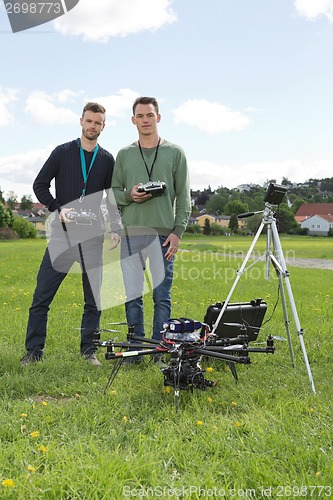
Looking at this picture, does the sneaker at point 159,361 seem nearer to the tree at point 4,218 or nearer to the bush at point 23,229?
the bush at point 23,229

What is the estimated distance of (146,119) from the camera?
5059mm

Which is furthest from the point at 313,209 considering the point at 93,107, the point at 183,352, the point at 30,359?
the point at 183,352

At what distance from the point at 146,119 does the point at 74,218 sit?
1.30m

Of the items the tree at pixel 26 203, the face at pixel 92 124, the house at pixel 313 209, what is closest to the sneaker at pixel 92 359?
the face at pixel 92 124

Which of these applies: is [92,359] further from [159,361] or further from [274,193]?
[274,193]

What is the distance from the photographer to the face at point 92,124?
16.8 ft

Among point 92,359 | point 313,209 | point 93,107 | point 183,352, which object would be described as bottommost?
point 92,359

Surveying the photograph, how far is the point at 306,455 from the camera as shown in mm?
3178

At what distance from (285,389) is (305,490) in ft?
6.07

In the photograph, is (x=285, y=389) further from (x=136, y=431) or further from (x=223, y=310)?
(x=136, y=431)

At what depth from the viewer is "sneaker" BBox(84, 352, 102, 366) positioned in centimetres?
536

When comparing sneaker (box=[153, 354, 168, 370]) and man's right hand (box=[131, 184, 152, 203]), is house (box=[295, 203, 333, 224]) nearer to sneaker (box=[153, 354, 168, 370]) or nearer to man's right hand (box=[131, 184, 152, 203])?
sneaker (box=[153, 354, 168, 370])

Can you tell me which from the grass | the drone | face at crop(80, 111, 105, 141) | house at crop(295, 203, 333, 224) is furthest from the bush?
the drone

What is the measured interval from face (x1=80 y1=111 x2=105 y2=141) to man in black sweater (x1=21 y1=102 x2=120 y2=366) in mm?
12
